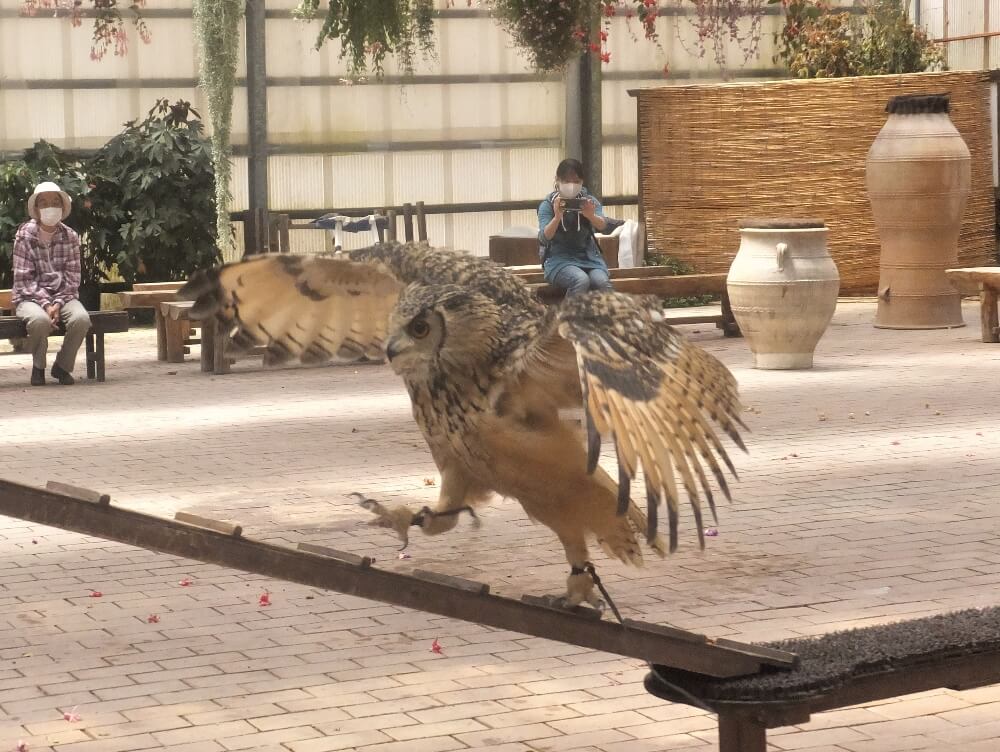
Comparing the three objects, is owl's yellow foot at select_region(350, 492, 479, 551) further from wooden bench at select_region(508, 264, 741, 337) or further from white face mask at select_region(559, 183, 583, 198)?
wooden bench at select_region(508, 264, 741, 337)

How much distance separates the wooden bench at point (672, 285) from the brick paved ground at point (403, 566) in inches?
118

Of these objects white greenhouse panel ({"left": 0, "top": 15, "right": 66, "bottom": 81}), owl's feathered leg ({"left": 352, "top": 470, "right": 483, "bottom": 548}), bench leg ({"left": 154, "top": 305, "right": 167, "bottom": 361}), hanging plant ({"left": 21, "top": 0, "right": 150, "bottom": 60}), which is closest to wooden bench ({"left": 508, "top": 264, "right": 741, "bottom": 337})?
bench leg ({"left": 154, "top": 305, "right": 167, "bottom": 361})

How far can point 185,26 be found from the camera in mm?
16797

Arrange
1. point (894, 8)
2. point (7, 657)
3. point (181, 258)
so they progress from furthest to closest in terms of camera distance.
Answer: point (181, 258) < point (894, 8) < point (7, 657)

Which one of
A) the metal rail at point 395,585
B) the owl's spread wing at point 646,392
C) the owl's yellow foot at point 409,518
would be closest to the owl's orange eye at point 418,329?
the owl's spread wing at point 646,392

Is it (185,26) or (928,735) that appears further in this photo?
(185,26)

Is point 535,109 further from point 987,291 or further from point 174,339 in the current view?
point 987,291

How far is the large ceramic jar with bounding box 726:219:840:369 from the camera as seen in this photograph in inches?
469

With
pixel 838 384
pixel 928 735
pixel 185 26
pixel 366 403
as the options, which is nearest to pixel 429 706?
pixel 928 735

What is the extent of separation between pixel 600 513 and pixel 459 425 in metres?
0.55

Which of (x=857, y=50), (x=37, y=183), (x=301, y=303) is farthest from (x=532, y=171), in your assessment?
(x=301, y=303)

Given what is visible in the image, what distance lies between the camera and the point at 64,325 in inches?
478

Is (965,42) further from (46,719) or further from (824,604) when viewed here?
(46,719)

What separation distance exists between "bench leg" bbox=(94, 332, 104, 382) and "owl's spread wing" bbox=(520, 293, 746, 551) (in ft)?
28.3
